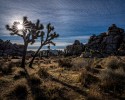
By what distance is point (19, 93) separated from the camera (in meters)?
8.20

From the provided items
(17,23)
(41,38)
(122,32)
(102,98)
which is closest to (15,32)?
(17,23)

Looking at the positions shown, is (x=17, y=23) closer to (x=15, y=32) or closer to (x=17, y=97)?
(x=15, y=32)

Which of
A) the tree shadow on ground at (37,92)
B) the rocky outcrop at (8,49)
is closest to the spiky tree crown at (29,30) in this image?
the tree shadow on ground at (37,92)

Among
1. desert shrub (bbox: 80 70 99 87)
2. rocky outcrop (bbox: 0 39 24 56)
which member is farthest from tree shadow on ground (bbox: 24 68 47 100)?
rocky outcrop (bbox: 0 39 24 56)

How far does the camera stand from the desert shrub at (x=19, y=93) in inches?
302

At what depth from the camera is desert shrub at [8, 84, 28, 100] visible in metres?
7.68

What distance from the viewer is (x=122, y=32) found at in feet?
189

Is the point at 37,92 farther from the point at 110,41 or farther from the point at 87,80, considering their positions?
the point at 110,41

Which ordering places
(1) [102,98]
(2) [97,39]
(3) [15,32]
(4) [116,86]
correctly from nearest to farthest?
(1) [102,98] < (4) [116,86] < (3) [15,32] < (2) [97,39]

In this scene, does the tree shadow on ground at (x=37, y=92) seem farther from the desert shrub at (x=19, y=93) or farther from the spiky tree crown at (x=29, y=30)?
the spiky tree crown at (x=29, y=30)

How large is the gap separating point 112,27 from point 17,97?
57.6m

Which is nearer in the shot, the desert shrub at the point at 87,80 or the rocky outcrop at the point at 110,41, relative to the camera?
the desert shrub at the point at 87,80

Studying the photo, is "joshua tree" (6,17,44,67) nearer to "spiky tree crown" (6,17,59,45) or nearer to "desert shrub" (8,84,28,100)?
"spiky tree crown" (6,17,59,45)

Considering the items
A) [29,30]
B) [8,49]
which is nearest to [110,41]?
[29,30]
